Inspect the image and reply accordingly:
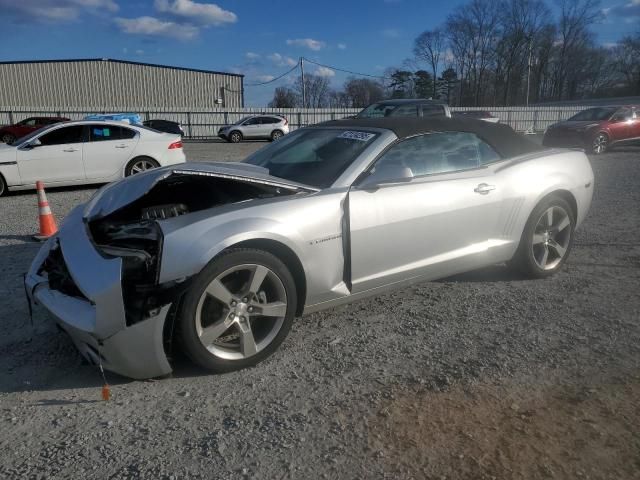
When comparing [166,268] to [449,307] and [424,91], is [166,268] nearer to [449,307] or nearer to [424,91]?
[449,307]

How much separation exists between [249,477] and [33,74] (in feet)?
165

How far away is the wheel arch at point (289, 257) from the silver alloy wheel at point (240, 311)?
0.41 ft

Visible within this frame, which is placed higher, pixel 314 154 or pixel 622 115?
pixel 622 115

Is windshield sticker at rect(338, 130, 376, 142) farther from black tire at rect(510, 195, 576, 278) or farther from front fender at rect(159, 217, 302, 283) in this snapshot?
black tire at rect(510, 195, 576, 278)

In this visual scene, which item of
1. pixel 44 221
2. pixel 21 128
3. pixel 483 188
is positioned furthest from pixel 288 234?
pixel 21 128

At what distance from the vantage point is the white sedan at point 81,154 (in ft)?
30.7

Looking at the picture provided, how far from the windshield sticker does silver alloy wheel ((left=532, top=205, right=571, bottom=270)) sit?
1.71m

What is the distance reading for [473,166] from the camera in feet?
13.6

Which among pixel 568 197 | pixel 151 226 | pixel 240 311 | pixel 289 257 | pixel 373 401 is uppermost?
pixel 151 226

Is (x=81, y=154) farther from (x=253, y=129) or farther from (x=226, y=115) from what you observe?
(x=226, y=115)

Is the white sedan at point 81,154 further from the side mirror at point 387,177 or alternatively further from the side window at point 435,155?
the side mirror at point 387,177

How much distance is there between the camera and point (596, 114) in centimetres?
1706

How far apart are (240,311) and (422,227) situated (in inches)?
56.6

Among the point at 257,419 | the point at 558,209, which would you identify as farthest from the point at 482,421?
the point at 558,209
